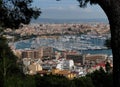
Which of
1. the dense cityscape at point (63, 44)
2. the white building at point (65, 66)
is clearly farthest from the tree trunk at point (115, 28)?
the dense cityscape at point (63, 44)

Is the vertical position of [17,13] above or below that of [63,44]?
above

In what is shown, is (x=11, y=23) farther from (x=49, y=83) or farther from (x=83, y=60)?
(x=83, y=60)

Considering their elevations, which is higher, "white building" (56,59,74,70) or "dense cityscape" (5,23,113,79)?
"white building" (56,59,74,70)

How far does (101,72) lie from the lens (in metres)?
10.4

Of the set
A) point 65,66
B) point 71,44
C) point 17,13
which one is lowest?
point 71,44

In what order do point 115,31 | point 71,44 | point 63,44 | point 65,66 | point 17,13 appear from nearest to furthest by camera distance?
1. point 115,31
2. point 17,13
3. point 65,66
4. point 63,44
5. point 71,44

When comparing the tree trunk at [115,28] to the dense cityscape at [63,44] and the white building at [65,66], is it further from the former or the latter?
the dense cityscape at [63,44]

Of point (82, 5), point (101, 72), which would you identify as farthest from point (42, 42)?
point (82, 5)

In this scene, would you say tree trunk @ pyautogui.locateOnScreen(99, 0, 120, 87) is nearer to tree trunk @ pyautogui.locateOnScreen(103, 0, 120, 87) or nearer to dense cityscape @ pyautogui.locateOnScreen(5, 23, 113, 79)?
tree trunk @ pyautogui.locateOnScreen(103, 0, 120, 87)

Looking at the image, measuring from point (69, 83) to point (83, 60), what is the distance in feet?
78.2

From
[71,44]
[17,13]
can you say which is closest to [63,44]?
[71,44]

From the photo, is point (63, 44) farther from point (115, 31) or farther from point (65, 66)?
point (115, 31)

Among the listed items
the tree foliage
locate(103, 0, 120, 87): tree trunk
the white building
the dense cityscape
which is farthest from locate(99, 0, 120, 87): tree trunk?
the dense cityscape

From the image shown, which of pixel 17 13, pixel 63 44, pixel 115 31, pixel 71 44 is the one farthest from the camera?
pixel 71 44
